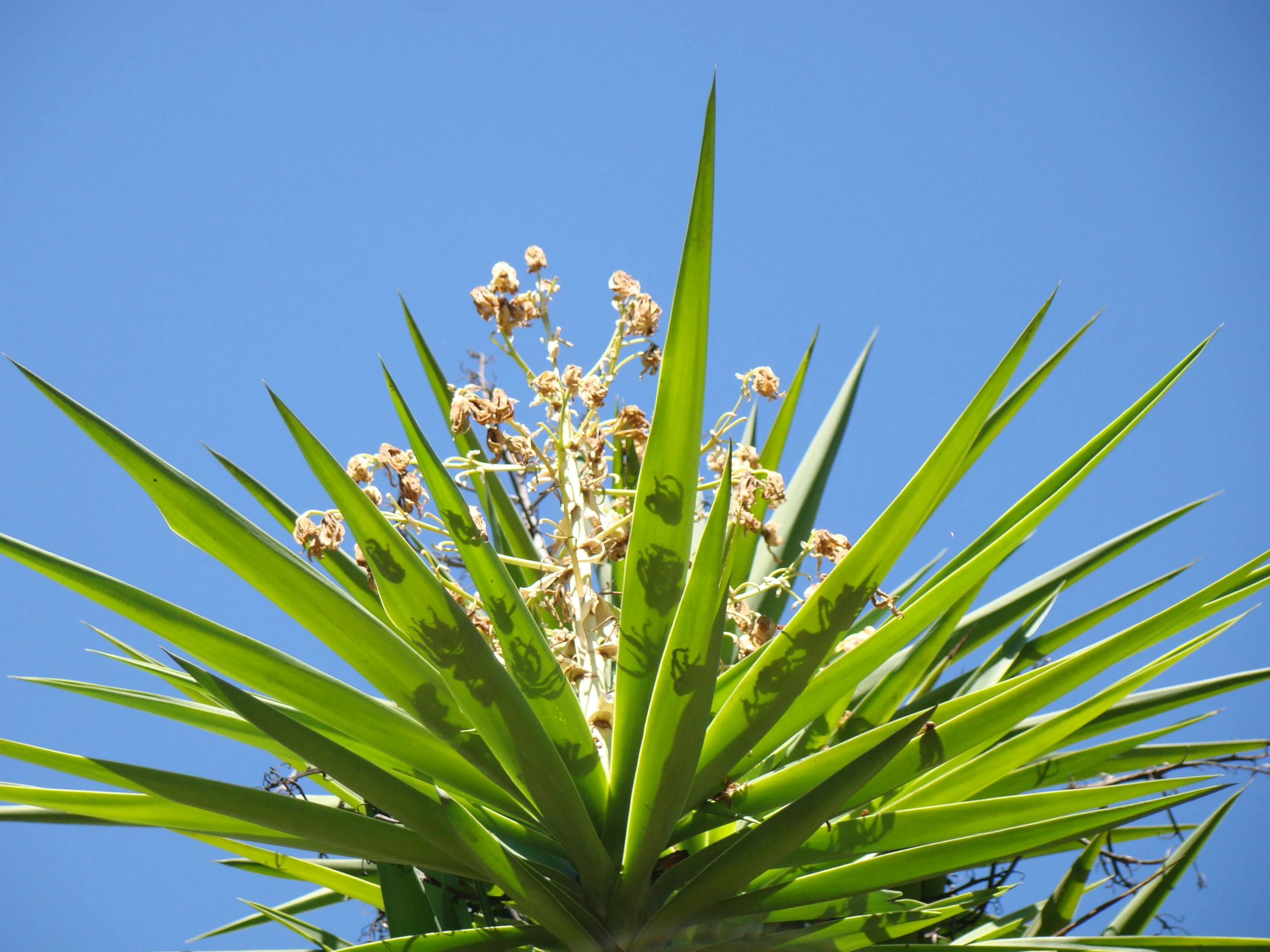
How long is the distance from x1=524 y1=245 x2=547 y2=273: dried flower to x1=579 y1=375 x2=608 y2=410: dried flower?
24cm

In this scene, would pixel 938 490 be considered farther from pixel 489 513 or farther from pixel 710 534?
pixel 489 513

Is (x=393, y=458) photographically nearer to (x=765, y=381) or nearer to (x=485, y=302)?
(x=485, y=302)

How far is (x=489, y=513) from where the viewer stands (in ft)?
7.19

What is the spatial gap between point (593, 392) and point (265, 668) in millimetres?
665

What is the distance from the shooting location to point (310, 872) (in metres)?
1.66

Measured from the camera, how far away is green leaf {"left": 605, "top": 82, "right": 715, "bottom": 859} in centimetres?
105

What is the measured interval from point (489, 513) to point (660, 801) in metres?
1.11

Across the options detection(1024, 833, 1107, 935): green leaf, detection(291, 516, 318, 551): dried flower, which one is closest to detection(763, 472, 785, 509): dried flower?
detection(291, 516, 318, 551): dried flower

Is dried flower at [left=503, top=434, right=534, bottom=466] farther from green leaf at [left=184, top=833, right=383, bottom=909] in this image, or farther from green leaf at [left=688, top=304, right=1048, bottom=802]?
green leaf at [left=184, top=833, right=383, bottom=909]

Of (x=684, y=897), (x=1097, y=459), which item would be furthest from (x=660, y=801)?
(x=1097, y=459)

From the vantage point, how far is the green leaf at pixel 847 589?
113 centimetres

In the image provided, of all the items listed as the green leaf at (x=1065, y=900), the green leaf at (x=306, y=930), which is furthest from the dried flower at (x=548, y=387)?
the green leaf at (x=1065, y=900)

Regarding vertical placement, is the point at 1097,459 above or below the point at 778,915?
above

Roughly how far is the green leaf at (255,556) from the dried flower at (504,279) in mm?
718
